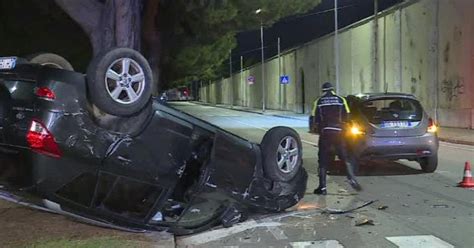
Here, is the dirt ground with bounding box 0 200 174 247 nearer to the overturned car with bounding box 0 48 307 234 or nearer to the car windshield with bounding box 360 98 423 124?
the overturned car with bounding box 0 48 307 234

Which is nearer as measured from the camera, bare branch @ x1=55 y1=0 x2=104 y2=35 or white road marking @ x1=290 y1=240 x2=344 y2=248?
white road marking @ x1=290 y1=240 x2=344 y2=248

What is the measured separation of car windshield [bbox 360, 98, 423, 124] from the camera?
1191 centimetres

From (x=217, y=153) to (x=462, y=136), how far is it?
17545mm

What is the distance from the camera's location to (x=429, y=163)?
12.1 metres

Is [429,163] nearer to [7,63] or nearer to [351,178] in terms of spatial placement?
[351,178]

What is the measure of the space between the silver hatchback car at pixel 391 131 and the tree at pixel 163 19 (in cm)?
436

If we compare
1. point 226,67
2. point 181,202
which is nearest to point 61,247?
point 181,202

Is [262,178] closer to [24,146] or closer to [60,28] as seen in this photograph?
[24,146]

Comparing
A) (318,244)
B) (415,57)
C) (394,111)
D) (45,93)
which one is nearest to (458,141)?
(394,111)

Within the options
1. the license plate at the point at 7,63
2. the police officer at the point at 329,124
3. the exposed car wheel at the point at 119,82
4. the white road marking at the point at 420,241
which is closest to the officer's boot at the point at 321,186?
the police officer at the point at 329,124

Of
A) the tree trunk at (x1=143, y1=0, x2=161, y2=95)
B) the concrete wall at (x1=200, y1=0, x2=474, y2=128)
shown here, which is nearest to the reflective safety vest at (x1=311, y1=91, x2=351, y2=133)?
the tree trunk at (x1=143, y1=0, x2=161, y2=95)

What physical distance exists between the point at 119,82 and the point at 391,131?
7377 millimetres

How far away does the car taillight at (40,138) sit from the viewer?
16.8ft

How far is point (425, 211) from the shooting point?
8359 millimetres
